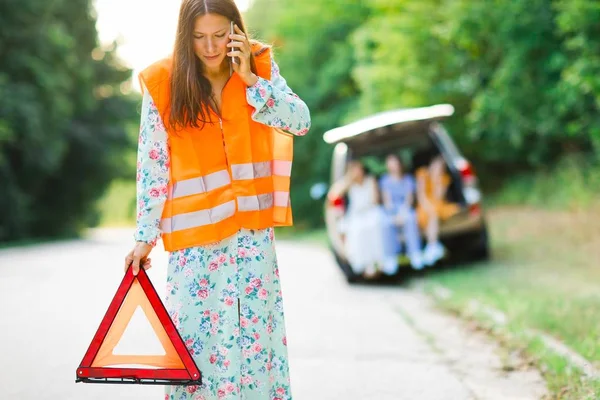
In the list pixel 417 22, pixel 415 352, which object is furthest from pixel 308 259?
pixel 415 352

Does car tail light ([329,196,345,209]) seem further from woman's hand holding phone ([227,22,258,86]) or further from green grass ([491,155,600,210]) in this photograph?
woman's hand holding phone ([227,22,258,86])

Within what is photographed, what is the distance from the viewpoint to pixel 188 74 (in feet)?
12.7

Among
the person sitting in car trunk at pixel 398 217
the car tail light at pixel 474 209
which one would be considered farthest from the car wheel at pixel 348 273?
the car tail light at pixel 474 209

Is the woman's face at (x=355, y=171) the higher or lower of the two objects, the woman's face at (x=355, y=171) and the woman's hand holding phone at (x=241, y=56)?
the lower

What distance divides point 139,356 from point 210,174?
84 cm

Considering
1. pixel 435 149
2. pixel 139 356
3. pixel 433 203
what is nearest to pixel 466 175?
pixel 433 203

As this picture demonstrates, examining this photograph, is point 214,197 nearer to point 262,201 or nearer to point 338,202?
point 262,201

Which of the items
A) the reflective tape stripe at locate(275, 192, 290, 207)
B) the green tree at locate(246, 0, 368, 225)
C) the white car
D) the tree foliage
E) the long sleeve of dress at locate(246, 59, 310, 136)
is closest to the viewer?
the long sleeve of dress at locate(246, 59, 310, 136)

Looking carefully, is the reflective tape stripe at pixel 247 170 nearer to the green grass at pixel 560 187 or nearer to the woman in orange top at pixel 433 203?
the woman in orange top at pixel 433 203

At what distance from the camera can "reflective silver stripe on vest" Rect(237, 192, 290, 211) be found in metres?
3.96

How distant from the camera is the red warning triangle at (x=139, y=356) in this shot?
377 cm

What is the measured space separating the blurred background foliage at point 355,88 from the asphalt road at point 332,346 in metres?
2.26

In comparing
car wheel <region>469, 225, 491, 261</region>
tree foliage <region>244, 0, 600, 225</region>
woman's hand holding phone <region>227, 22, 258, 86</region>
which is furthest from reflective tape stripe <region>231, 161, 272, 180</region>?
car wheel <region>469, 225, 491, 261</region>

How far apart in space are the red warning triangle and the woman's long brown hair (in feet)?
2.31
